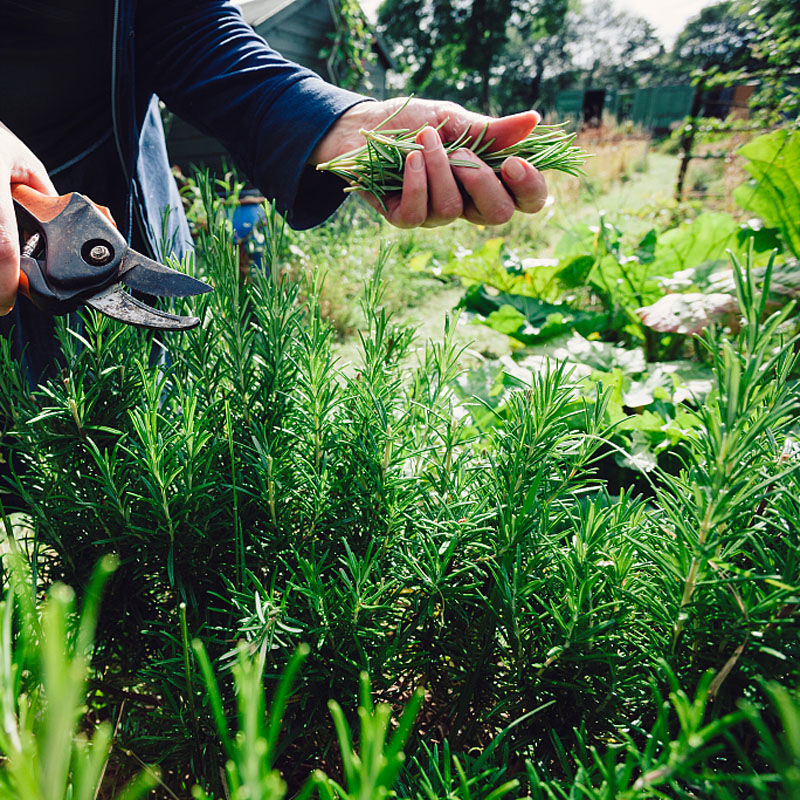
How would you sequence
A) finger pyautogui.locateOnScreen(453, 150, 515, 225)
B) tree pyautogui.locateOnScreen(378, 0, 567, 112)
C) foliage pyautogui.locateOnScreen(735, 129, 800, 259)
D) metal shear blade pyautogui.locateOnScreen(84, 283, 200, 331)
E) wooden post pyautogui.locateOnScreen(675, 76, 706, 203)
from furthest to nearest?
tree pyautogui.locateOnScreen(378, 0, 567, 112)
wooden post pyautogui.locateOnScreen(675, 76, 706, 203)
foliage pyautogui.locateOnScreen(735, 129, 800, 259)
finger pyautogui.locateOnScreen(453, 150, 515, 225)
metal shear blade pyautogui.locateOnScreen(84, 283, 200, 331)

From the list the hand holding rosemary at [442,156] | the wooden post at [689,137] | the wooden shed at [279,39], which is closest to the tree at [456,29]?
the wooden shed at [279,39]

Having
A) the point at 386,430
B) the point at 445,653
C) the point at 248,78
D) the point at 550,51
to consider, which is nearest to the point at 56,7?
the point at 248,78

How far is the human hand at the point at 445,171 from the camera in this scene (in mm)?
1030

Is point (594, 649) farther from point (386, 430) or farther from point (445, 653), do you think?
point (386, 430)

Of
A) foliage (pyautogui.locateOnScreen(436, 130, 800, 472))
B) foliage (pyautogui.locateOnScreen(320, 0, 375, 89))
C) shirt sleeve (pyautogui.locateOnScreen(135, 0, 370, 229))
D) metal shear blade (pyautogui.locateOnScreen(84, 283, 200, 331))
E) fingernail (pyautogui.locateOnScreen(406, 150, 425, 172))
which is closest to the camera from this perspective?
metal shear blade (pyautogui.locateOnScreen(84, 283, 200, 331))

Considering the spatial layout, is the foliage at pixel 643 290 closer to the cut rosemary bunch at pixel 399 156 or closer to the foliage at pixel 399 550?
the cut rosemary bunch at pixel 399 156

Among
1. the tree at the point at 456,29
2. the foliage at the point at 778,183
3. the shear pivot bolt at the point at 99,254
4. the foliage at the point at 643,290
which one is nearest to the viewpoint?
the shear pivot bolt at the point at 99,254

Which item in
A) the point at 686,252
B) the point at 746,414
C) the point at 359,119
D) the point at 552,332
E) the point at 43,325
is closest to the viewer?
the point at 746,414

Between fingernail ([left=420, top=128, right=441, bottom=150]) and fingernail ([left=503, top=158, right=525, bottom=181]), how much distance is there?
154 millimetres

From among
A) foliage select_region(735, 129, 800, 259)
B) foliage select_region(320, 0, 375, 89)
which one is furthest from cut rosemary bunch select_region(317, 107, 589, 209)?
foliage select_region(320, 0, 375, 89)

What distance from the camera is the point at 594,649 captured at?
57 cm

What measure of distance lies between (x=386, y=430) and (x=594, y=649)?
34cm

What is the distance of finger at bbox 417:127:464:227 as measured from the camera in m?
1.00

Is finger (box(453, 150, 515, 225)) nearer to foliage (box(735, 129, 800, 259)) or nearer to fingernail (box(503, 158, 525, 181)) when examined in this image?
fingernail (box(503, 158, 525, 181))
